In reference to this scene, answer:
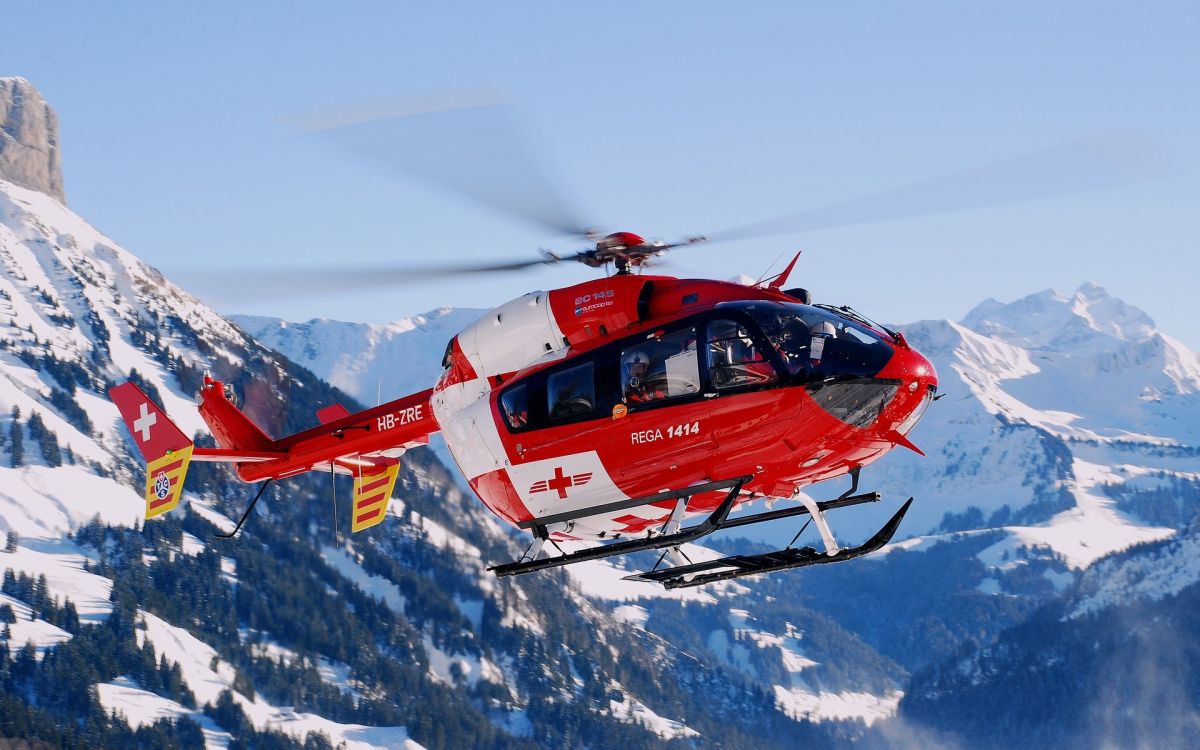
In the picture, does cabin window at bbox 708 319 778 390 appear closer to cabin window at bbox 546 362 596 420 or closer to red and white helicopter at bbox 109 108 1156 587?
red and white helicopter at bbox 109 108 1156 587

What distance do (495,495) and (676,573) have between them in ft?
15.8

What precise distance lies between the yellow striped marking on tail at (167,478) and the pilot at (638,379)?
→ 13.4 m

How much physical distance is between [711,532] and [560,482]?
3.60 m

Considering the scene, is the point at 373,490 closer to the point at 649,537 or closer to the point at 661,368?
the point at 649,537

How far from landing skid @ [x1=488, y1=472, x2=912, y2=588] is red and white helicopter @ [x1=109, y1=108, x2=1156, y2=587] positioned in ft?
0.16

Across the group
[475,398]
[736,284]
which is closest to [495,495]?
[475,398]

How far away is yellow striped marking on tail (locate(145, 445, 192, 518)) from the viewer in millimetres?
39344

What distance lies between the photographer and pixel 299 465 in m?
39.9

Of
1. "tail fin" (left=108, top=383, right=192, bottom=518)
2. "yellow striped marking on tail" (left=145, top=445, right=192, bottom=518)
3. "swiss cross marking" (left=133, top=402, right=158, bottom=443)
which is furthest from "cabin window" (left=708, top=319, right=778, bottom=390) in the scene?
"swiss cross marking" (left=133, top=402, right=158, bottom=443)

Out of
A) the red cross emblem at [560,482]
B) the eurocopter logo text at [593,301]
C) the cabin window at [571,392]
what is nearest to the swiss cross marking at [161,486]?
the red cross emblem at [560,482]

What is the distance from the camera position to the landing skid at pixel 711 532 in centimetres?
3052

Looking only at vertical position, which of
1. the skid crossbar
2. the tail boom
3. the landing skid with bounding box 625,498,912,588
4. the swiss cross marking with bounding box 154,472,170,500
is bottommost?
the landing skid with bounding box 625,498,912,588

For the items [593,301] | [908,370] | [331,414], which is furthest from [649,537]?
→ [331,414]

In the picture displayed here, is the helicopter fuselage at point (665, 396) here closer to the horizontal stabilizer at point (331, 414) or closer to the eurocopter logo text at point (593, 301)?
the eurocopter logo text at point (593, 301)
